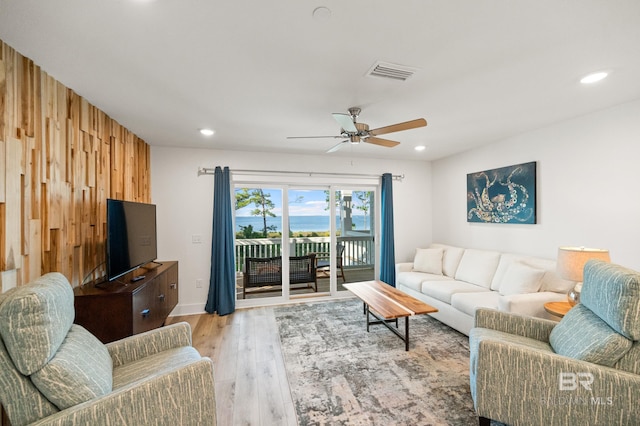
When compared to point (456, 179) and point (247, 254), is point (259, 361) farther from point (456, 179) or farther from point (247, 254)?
point (456, 179)

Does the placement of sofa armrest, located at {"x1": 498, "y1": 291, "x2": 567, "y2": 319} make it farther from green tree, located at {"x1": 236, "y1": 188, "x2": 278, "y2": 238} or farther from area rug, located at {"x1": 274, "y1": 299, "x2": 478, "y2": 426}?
green tree, located at {"x1": 236, "y1": 188, "x2": 278, "y2": 238}

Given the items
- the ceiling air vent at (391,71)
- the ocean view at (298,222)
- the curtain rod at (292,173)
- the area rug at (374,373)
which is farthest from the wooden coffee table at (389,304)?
the ceiling air vent at (391,71)

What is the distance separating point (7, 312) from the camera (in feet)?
3.69

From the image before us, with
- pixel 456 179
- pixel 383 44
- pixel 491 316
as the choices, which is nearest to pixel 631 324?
pixel 491 316

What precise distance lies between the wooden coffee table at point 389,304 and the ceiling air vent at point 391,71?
2.02 meters

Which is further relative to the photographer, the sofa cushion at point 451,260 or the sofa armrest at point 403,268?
the sofa armrest at point 403,268

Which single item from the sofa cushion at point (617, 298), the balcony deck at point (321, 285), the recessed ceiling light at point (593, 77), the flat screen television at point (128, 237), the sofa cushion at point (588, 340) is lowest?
the balcony deck at point (321, 285)

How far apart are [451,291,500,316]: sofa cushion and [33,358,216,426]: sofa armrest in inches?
104

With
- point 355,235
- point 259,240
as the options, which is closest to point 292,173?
point 259,240

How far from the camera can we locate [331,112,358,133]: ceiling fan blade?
2.17 metres

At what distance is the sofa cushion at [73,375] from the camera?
3.82 feet

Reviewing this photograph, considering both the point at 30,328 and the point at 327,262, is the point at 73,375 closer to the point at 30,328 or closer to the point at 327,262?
the point at 30,328

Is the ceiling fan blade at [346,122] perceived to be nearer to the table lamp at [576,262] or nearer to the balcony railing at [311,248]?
the table lamp at [576,262]

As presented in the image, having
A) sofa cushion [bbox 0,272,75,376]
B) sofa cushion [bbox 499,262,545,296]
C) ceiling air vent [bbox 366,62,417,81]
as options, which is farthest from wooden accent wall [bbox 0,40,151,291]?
sofa cushion [bbox 499,262,545,296]
